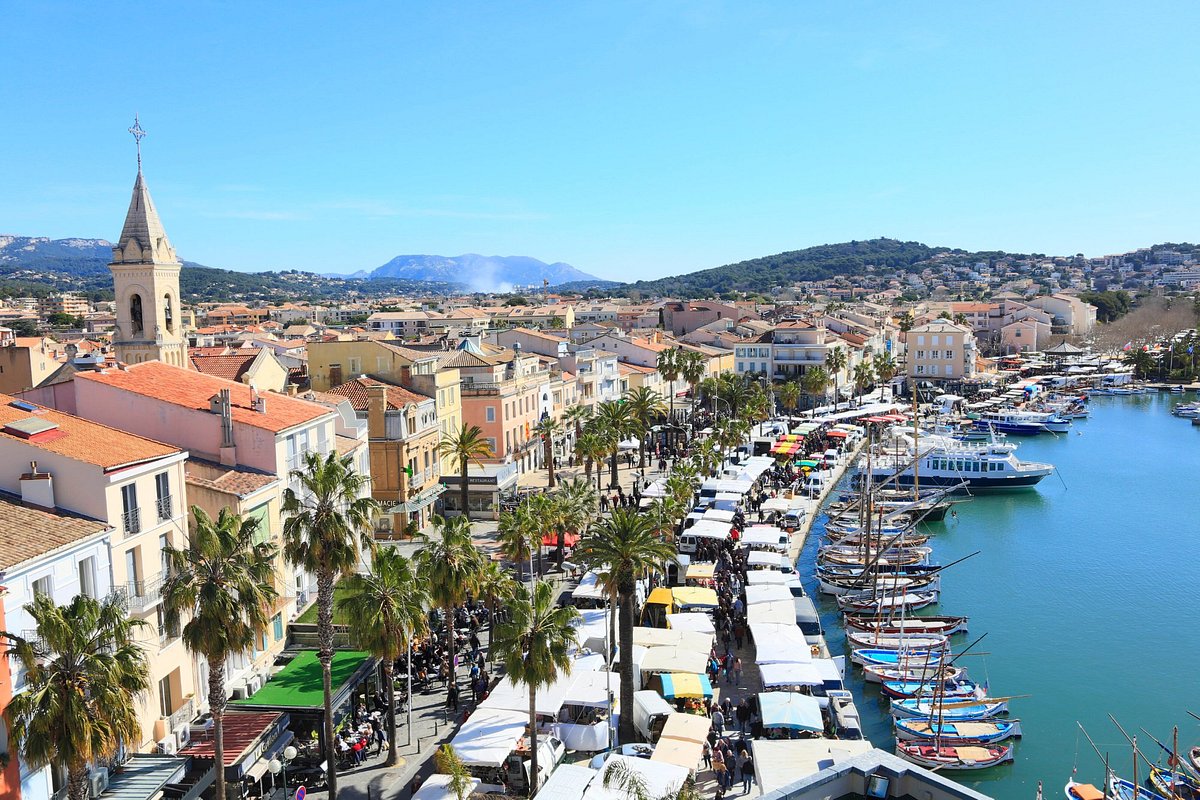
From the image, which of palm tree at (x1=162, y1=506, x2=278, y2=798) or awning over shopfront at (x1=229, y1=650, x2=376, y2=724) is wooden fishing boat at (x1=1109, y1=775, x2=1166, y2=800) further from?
palm tree at (x1=162, y1=506, x2=278, y2=798)

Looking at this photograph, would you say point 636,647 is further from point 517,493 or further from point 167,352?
point 167,352

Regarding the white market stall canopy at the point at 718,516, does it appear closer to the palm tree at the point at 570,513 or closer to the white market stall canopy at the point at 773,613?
the palm tree at the point at 570,513

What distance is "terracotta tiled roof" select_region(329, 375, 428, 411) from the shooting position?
46.6 metres

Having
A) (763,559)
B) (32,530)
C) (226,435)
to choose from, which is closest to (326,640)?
(32,530)

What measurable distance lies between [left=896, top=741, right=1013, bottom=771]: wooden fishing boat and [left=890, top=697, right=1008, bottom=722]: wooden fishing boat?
1491mm

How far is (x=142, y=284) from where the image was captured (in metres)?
44.7

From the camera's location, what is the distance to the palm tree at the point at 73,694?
52.1 ft

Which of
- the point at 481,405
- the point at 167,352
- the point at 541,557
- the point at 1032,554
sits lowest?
the point at 1032,554

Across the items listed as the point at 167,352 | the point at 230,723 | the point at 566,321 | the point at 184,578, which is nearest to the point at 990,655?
the point at 230,723

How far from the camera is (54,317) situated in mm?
177375

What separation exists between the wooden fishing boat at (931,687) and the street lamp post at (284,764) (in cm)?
1974

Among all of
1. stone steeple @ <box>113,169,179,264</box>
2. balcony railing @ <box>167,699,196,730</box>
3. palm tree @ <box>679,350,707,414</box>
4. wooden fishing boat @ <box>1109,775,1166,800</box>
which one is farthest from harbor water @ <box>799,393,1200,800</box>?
stone steeple @ <box>113,169,179,264</box>

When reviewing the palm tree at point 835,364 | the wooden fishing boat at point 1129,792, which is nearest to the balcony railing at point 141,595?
the wooden fishing boat at point 1129,792

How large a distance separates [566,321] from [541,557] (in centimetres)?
11025
